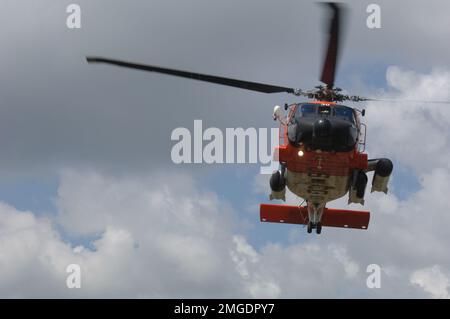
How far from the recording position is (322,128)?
41.9 metres

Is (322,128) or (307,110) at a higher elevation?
(307,110)

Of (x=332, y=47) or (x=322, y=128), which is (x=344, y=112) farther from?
(x=332, y=47)

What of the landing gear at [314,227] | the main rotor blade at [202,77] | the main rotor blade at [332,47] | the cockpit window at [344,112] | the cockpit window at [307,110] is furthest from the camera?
the landing gear at [314,227]

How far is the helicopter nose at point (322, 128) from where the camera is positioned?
4197 centimetres

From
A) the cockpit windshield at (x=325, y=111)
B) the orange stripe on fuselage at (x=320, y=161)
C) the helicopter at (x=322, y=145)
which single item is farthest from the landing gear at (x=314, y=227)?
the cockpit windshield at (x=325, y=111)

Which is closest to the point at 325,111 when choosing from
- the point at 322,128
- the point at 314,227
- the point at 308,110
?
the point at 308,110

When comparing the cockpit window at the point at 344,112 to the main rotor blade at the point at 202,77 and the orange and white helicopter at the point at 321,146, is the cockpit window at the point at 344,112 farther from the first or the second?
the main rotor blade at the point at 202,77

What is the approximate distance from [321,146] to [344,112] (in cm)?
214
